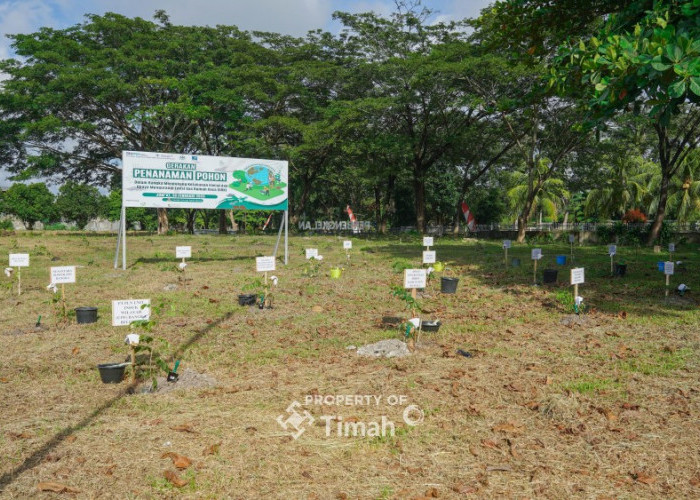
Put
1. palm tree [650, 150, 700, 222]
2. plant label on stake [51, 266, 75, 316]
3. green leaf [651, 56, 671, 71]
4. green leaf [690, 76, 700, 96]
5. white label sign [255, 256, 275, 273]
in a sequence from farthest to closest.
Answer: palm tree [650, 150, 700, 222], white label sign [255, 256, 275, 273], plant label on stake [51, 266, 75, 316], green leaf [651, 56, 671, 71], green leaf [690, 76, 700, 96]

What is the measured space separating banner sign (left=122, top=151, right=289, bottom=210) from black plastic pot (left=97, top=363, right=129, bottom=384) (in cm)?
1124

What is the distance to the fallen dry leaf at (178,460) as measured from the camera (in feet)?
13.5

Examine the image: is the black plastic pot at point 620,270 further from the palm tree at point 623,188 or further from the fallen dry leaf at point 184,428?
the palm tree at point 623,188

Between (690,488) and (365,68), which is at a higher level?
(365,68)

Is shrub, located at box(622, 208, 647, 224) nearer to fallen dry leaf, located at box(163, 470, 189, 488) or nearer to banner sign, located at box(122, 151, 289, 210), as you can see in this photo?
banner sign, located at box(122, 151, 289, 210)

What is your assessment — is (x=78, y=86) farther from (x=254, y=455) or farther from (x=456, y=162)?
(x=254, y=455)

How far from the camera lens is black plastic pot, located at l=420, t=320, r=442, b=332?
325 inches

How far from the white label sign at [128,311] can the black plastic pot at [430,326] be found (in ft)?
13.9

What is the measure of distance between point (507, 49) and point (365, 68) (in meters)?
18.4

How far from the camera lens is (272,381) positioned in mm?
6207

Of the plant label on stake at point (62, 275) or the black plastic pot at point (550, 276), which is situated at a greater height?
the plant label on stake at point (62, 275)

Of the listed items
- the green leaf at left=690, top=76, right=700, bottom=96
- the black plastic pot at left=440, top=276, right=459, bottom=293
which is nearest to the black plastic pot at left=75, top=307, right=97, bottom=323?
the black plastic pot at left=440, top=276, right=459, bottom=293

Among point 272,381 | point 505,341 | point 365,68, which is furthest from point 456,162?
point 272,381
